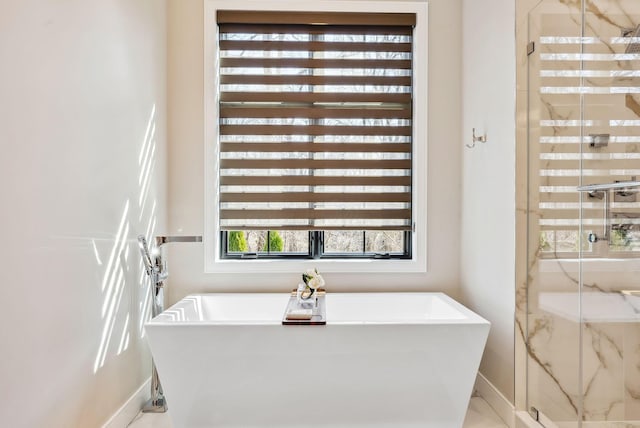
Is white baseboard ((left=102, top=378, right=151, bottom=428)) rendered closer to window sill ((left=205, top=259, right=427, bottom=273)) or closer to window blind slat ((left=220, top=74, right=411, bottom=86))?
window sill ((left=205, top=259, right=427, bottom=273))

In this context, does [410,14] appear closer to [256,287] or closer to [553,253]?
[553,253]

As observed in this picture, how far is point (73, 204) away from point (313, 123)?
5.33ft

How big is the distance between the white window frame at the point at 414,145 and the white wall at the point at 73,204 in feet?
1.32

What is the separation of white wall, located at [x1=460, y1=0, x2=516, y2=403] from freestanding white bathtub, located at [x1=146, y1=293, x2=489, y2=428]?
0.41 m

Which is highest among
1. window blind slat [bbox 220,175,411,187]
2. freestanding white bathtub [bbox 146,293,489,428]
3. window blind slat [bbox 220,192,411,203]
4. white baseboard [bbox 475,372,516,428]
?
window blind slat [bbox 220,175,411,187]

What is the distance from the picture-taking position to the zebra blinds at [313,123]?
276 centimetres

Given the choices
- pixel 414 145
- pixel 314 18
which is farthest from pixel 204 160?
pixel 414 145

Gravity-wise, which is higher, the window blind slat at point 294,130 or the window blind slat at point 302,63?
the window blind slat at point 302,63

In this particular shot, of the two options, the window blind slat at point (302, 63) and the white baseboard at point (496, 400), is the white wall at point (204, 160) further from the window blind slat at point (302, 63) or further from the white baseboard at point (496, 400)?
the white baseboard at point (496, 400)

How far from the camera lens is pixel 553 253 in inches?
73.4

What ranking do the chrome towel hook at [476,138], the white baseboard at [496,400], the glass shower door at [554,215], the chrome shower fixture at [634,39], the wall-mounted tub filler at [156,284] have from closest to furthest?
the chrome shower fixture at [634,39] → the glass shower door at [554,215] → the white baseboard at [496,400] → the wall-mounted tub filler at [156,284] → the chrome towel hook at [476,138]

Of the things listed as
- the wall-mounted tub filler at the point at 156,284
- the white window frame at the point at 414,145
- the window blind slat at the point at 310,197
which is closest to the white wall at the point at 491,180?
the white window frame at the point at 414,145

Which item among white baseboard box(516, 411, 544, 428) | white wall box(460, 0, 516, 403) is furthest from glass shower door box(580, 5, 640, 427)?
white wall box(460, 0, 516, 403)

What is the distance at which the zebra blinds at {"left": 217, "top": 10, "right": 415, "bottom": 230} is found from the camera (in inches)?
109
